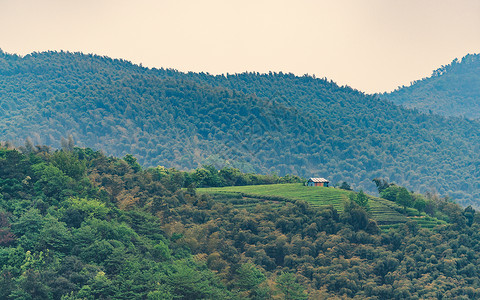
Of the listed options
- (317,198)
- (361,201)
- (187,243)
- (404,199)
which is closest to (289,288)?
(187,243)

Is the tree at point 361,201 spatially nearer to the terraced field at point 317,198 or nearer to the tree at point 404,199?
the terraced field at point 317,198

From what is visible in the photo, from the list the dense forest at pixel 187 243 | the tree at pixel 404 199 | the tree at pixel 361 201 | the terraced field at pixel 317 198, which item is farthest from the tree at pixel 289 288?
the tree at pixel 404 199

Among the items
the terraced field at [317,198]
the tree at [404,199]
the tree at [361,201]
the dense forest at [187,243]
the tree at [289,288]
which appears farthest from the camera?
the tree at [404,199]

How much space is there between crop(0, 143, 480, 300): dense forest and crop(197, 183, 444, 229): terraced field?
129 centimetres

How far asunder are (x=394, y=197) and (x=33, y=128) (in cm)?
12120

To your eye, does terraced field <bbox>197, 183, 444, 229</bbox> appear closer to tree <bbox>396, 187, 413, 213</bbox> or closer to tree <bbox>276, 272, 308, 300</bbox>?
tree <bbox>396, 187, 413, 213</bbox>

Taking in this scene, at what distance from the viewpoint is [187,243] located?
60.8 meters

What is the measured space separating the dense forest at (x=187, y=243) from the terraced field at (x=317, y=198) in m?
1.29

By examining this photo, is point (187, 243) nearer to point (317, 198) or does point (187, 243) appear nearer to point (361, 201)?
point (361, 201)

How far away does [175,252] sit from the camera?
58000 millimetres

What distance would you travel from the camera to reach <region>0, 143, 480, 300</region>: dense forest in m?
45.8

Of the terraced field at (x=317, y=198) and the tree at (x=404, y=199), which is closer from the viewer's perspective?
the terraced field at (x=317, y=198)

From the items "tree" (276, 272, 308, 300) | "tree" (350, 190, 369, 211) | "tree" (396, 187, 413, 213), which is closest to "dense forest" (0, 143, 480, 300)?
"tree" (276, 272, 308, 300)

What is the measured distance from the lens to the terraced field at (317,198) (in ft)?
269
